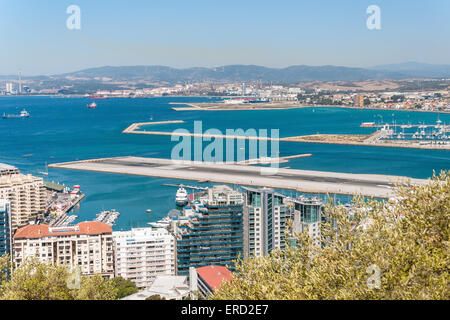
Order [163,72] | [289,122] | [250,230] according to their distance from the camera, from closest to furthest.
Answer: [250,230]
[289,122]
[163,72]

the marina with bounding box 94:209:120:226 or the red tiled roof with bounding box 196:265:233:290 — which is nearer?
the red tiled roof with bounding box 196:265:233:290

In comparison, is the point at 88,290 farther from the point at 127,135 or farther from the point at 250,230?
the point at 127,135

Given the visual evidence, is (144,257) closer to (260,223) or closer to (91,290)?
(260,223)

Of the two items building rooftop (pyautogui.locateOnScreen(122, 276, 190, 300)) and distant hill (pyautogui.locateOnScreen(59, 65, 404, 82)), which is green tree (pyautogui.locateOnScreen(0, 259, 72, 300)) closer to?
building rooftop (pyautogui.locateOnScreen(122, 276, 190, 300))

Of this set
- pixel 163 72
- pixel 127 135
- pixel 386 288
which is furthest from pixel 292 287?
pixel 163 72

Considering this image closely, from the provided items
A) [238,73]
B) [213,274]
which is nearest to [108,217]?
[213,274]

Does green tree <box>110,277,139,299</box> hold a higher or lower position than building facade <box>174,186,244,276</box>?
lower

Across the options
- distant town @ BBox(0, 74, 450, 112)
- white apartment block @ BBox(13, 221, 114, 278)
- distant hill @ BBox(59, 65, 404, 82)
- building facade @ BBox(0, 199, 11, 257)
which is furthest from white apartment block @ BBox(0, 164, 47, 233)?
distant hill @ BBox(59, 65, 404, 82)

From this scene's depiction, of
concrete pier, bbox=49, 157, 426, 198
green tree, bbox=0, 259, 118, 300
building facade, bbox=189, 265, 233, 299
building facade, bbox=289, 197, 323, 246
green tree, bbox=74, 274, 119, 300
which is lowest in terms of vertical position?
concrete pier, bbox=49, 157, 426, 198
